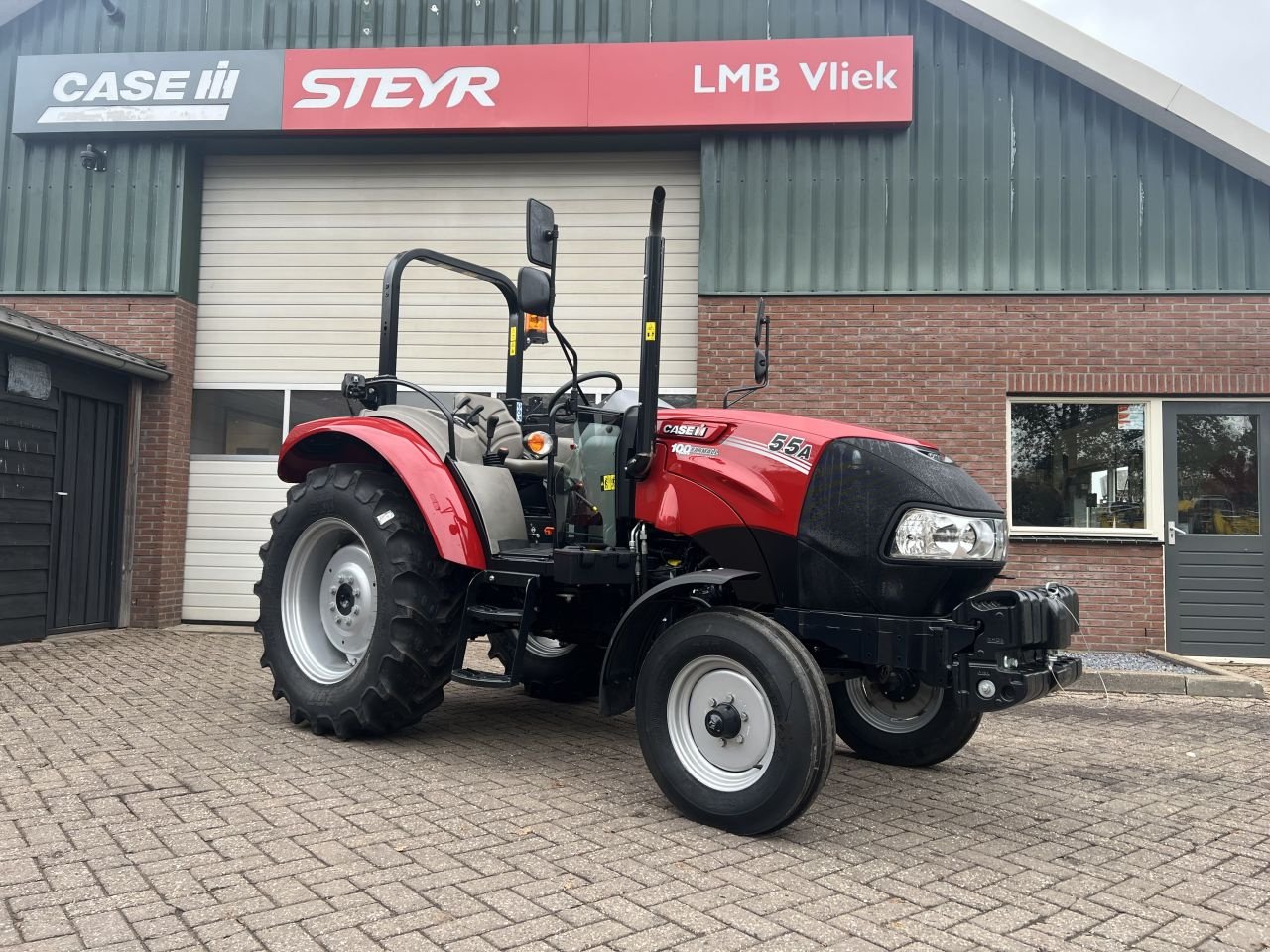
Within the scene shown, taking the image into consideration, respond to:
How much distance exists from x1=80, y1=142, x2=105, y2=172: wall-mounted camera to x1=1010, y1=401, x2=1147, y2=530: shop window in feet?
30.2

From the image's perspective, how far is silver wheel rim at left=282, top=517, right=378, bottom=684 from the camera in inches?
193

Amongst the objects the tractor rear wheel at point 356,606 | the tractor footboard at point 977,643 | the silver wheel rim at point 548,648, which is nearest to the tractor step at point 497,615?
the tractor rear wheel at point 356,606

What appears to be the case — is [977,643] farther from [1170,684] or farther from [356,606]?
[1170,684]

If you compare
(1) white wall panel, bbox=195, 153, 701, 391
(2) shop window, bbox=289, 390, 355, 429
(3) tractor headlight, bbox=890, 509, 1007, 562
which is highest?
(1) white wall panel, bbox=195, 153, 701, 391

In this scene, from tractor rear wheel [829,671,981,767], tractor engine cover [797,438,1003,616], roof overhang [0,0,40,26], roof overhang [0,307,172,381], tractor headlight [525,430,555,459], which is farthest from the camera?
roof overhang [0,0,40,26]

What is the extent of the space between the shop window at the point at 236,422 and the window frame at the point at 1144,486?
724 centimetres

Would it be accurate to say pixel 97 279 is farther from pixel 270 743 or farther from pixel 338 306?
pixel 270 743

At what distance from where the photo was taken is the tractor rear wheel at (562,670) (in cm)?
557

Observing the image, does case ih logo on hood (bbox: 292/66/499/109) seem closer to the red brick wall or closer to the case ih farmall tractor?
the red brick wall

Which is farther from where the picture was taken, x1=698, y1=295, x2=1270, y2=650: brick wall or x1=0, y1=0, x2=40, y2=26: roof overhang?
x1=0, y1=0, x2=40, y2=26: roof overhang

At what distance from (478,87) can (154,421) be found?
459 cm

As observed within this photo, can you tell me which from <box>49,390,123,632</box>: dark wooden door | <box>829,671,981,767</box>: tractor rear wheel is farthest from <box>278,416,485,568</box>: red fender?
<box>49,390,123,632</box>: dark wooden door

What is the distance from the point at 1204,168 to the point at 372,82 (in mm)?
7810

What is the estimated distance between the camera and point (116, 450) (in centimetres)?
940
